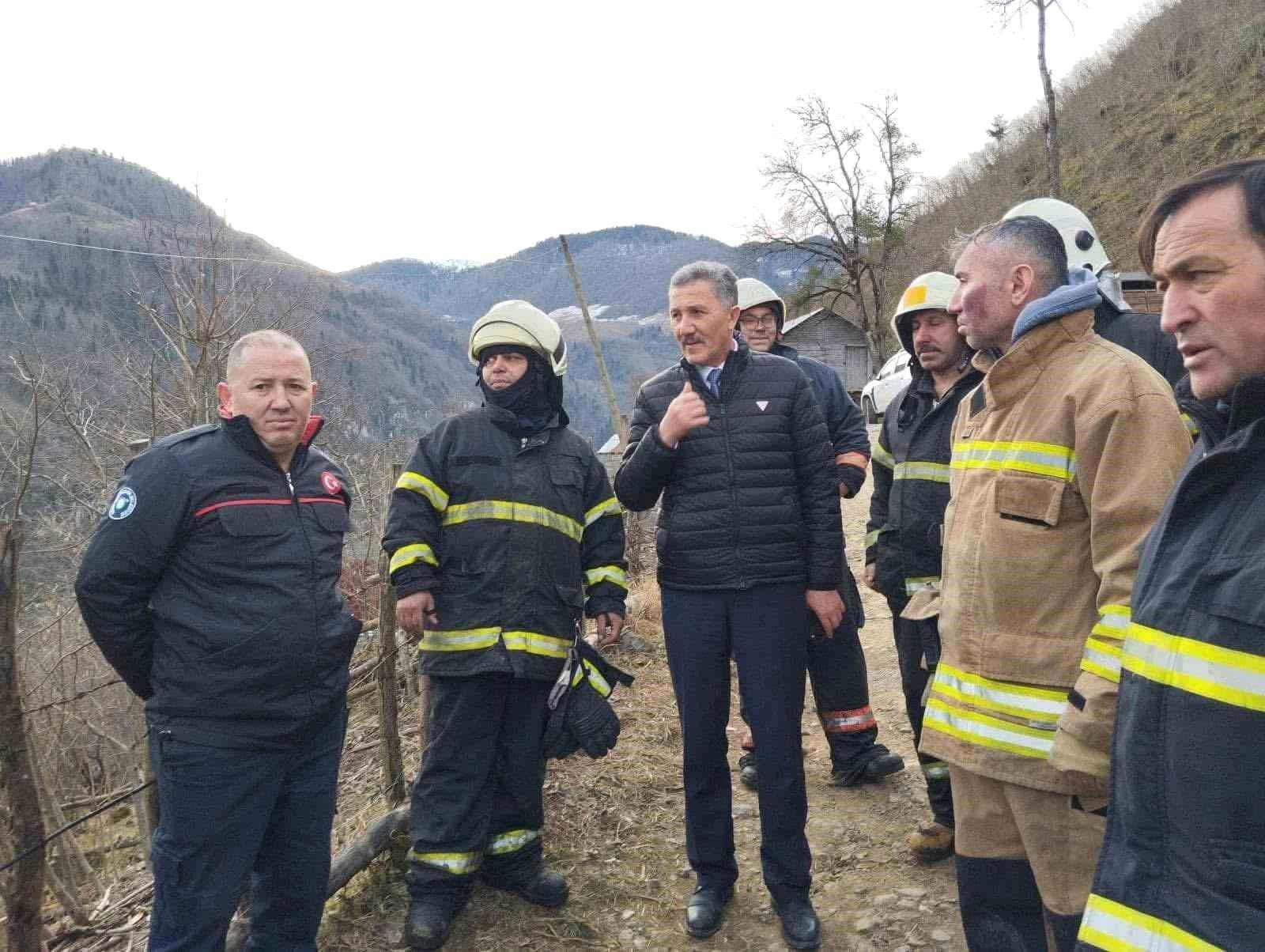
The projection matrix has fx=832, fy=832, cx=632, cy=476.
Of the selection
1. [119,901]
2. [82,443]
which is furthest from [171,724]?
[82,443]

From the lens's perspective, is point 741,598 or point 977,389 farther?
point 741,598

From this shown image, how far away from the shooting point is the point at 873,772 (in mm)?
3980

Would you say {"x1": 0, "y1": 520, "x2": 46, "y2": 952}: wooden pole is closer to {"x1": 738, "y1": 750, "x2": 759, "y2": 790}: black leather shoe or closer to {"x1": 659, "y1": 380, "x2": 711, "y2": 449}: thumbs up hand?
{"x1": 659, "y1": 380, "x2": 711, "y2": 449}: thumbs up hand

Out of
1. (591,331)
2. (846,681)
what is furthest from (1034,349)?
(591,331)

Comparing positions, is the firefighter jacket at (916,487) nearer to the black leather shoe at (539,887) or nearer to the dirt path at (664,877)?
the dirt path at (664,877)

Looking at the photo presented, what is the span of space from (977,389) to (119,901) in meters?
3.53

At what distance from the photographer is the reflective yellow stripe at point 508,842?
309cm

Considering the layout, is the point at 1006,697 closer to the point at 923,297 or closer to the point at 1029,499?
the point at 1029,499

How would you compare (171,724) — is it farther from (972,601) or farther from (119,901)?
(972,601)

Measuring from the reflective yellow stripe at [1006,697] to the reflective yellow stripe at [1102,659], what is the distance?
0.20m

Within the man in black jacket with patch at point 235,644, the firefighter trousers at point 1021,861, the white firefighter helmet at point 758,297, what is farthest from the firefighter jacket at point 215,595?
the white firefighter helmet at point 758,297

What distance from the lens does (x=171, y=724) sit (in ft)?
7.34

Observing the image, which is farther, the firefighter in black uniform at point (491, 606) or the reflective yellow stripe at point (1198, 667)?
the firefighter in black uniform at point (491, 606)

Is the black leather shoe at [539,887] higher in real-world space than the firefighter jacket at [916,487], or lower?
lower
